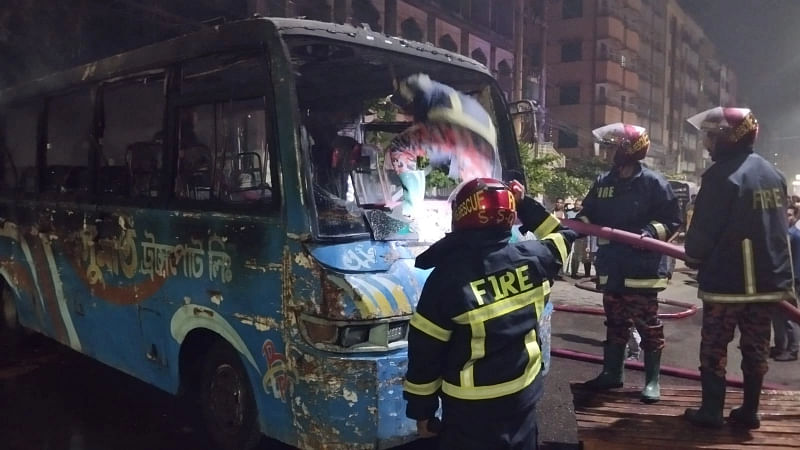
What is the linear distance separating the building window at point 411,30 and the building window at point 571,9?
3329cm

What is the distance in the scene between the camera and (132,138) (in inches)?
179

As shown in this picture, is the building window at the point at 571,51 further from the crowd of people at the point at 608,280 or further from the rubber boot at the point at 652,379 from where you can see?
the rubber boot at the point at 652,379

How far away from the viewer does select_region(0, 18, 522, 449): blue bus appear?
3.12 m

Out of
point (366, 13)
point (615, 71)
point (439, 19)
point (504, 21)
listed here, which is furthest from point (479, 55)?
point (615, 71)

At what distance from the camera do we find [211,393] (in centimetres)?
390

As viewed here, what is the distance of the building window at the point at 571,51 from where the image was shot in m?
56.5

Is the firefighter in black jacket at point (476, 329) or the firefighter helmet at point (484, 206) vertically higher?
the firefighter helmet at point (484, 206)

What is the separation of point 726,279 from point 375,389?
85.2 inches

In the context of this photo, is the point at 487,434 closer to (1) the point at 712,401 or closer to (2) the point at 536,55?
(1) the point at 712,401

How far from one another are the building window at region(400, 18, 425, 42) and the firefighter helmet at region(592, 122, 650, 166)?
949 inches

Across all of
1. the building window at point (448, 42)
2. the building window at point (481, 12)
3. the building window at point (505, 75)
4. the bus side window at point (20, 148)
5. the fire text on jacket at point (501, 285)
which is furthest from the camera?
the building window at point (505, 75)

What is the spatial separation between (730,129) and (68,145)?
5191mm

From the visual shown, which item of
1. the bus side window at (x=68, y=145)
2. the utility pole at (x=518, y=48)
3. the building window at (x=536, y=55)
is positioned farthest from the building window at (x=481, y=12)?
the bus side window at (x=68, y=145)

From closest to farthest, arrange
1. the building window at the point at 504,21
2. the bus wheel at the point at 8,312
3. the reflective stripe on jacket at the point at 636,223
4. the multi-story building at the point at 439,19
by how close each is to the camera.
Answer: the reflective stripe on jacket at the point at 636,223
the bus wheel at the point at 8,312
the multi-story building at the point at 439,19
the building window at the point at 504,21
